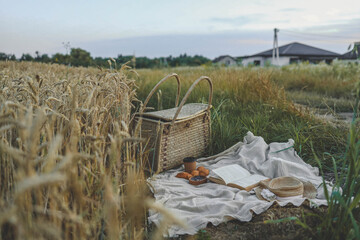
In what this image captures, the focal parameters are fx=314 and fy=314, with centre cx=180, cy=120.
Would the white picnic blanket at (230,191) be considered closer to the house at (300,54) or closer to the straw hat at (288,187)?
the straw hat at (288,187)

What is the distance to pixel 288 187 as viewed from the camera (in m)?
2.74

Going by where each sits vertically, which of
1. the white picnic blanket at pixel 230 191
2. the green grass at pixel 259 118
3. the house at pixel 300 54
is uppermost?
the house at pixel 300 54

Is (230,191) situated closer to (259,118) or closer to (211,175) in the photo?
(211,175)

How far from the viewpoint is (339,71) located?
10.4 metres

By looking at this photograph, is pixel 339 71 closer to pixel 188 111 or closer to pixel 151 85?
pixel 151 85

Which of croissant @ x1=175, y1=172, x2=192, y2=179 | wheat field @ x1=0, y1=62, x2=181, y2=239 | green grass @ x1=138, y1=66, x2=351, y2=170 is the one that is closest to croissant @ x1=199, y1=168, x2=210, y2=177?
croissant @ x1=175, y1=172, x2=192, y2=179

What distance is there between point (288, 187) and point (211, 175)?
A: 32.2 inches

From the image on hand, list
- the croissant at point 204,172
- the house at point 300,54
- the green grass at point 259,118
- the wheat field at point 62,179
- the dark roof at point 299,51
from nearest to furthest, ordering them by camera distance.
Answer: the wheat field at point 62,179 → the croissant at point 204,172 → the green grass at point 259,118 → the house at point 300,54 → the dark roof at point 299,51

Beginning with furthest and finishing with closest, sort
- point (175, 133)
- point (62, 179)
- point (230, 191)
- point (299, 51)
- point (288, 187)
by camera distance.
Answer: point (299, 51), point (175, 133), point (230, 191), point (288, 187), point (62, 179)

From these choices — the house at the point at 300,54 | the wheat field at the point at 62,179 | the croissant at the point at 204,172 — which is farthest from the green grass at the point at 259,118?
the house at the point at 300,54

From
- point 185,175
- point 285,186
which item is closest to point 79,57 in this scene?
point 185,175

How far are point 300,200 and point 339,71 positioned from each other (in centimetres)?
925

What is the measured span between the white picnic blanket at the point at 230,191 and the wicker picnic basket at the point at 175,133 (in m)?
0.17

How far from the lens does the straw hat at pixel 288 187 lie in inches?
108
